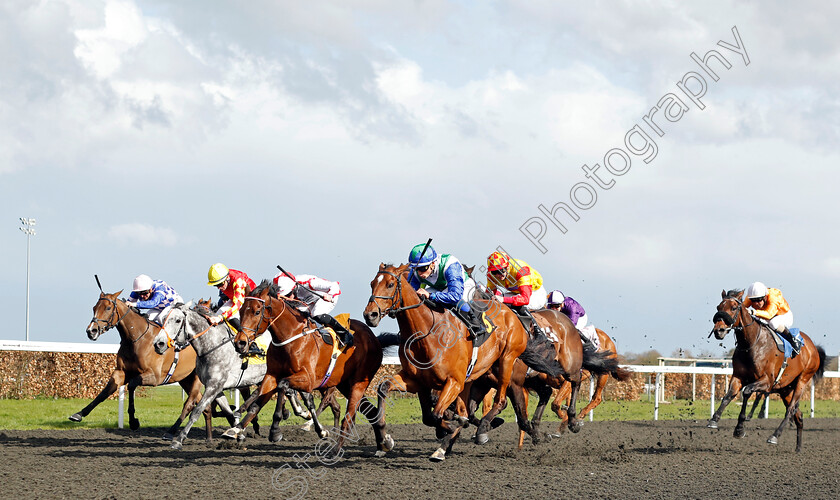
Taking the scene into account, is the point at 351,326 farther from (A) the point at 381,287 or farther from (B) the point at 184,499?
(B) the point at 184,499

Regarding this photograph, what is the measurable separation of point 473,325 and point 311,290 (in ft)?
6.05

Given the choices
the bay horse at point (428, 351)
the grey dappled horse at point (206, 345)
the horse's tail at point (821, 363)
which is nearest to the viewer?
the bay horse at point (428, 351)

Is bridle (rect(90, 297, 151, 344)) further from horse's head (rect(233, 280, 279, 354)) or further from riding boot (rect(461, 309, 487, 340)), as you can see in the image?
riding boot (rect(461, 309, 487, 340))

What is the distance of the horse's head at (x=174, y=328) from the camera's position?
8133mm

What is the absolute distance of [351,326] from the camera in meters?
7.36

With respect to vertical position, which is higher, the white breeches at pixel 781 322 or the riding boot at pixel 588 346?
the white breeches at pixel 781 322

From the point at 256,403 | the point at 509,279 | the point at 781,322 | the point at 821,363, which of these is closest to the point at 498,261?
the point at 509,279

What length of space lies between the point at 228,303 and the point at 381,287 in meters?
3.15

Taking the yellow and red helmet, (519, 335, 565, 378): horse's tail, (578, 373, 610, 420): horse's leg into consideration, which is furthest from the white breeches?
the yellow and red helmet

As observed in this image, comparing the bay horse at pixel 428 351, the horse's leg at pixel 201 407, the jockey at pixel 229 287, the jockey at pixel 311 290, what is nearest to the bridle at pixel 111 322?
the jockey at pixel 229 287

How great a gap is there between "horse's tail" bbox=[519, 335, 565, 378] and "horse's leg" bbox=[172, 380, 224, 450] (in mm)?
2936

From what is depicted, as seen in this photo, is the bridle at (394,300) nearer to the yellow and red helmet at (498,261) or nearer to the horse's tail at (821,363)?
the yellow and red helmet at (498,261)

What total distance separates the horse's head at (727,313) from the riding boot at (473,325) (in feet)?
9.38

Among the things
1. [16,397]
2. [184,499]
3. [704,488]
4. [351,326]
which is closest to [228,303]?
[351,326]
